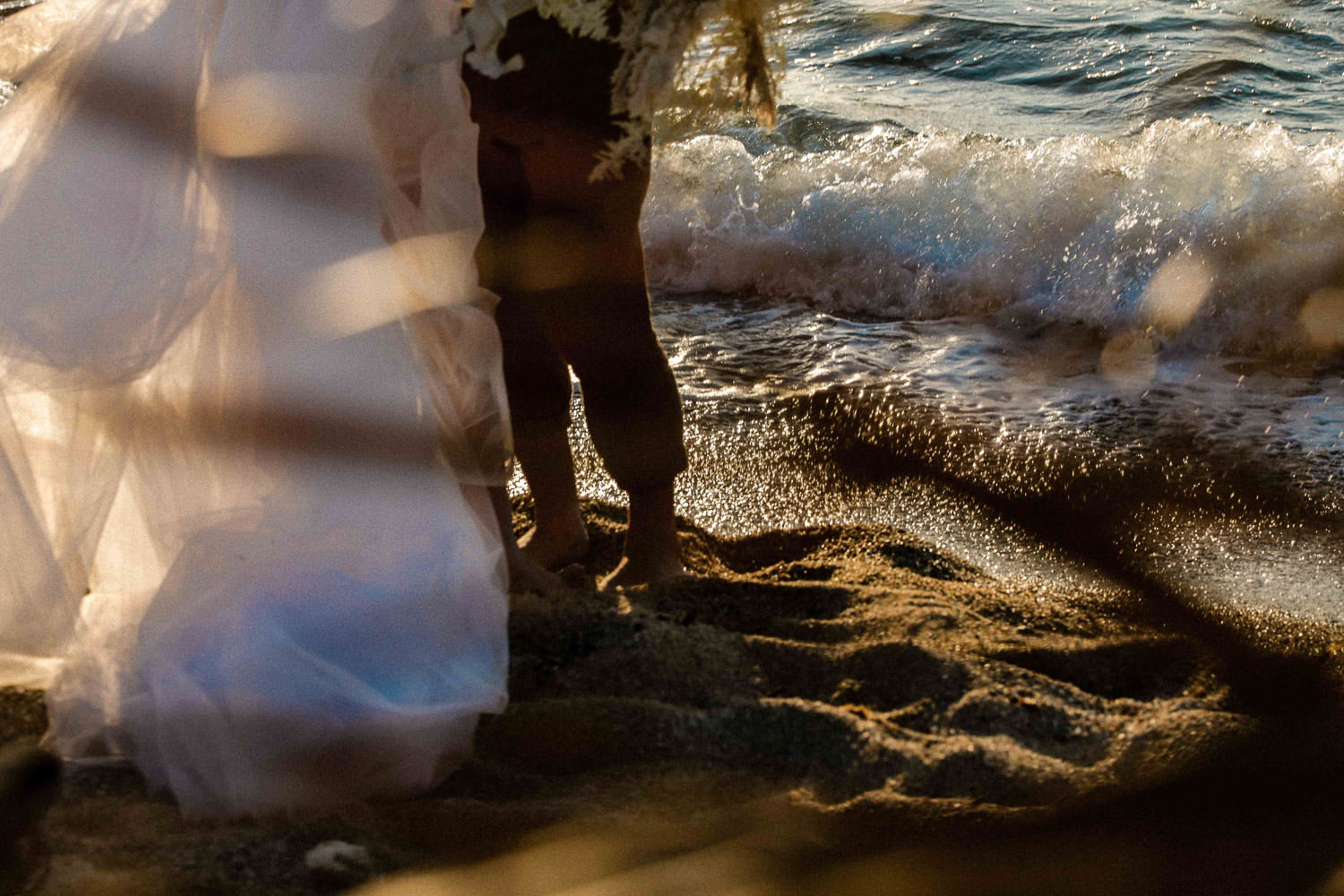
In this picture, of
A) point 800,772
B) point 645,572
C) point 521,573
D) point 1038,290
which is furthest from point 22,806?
point 1038,290

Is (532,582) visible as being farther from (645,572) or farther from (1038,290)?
(1038,290)

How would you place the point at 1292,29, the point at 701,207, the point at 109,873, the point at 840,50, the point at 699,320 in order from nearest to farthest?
the point at 109,873 → the point at 699,320 → the point at 701,207 → the point at 1292,29 → the point at 840,50

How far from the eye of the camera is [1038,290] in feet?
13.5

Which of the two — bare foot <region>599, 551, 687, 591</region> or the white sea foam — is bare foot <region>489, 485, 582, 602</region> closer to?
bare foot <region>599, 551, 687, 591</region>

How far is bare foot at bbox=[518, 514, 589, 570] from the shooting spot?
2.40 meters

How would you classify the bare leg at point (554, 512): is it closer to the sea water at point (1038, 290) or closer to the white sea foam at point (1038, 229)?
the sea water at point (1038, 290)

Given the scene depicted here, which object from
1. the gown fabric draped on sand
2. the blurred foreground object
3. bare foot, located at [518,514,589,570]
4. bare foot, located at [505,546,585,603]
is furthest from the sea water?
the blurred foreground object

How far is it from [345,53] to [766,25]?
0.57 m

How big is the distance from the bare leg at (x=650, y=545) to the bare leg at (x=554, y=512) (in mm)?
189

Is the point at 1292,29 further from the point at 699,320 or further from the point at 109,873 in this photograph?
the point at 109,873

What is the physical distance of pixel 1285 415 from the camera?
3.07 metres

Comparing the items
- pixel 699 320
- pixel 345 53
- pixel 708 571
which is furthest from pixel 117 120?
pixel 699 320

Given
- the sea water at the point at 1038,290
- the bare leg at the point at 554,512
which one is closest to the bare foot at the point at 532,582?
the bare leg at the point at 554,512

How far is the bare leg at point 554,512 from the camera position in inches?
91.1
